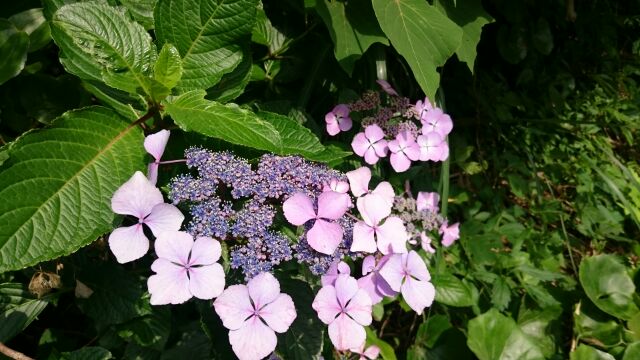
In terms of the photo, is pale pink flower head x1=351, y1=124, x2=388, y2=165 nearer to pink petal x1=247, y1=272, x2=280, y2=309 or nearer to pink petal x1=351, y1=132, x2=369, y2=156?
pink petal x1=351, y1=132, x2=369, y2=156

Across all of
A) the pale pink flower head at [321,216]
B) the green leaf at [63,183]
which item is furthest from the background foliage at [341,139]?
the pale pink flower head at [321,216]

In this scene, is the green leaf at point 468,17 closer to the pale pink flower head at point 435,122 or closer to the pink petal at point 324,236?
the pale pink flower head at point 435,122

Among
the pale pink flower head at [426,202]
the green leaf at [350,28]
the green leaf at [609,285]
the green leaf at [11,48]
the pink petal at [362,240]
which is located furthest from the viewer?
the green leaf at [609,285]

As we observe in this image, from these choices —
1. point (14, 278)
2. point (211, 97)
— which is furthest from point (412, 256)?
point (14, 278)

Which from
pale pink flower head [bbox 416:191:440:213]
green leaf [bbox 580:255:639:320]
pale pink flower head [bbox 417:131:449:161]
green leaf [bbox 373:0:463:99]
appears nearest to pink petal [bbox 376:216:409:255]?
green leaf [bbox 373:0:463:99]

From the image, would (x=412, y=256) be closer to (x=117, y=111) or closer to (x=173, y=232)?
(x=173, y=232)

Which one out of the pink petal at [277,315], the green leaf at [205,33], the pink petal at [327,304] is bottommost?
the pink petal at [327,304]
